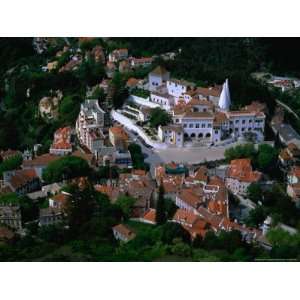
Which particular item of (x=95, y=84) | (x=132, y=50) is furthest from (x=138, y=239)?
(x=132, y=50)

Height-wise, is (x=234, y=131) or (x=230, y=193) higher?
(x=234, y=131)

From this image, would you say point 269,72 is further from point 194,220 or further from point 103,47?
point 194,220

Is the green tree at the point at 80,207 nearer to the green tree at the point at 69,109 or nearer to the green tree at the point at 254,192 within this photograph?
the green tree at the point at 254,192

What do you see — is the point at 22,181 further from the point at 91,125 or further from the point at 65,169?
the point at 91,125

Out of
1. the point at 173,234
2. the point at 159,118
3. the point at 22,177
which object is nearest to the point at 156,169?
the point at 159,118

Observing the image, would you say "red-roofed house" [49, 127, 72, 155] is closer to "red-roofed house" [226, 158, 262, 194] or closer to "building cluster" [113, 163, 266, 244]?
"building cluster" [113, 163, 266, 244]

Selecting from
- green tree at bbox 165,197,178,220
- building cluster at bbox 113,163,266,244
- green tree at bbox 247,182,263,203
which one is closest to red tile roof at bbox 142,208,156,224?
building cluster at bbox 113,163,266,244
